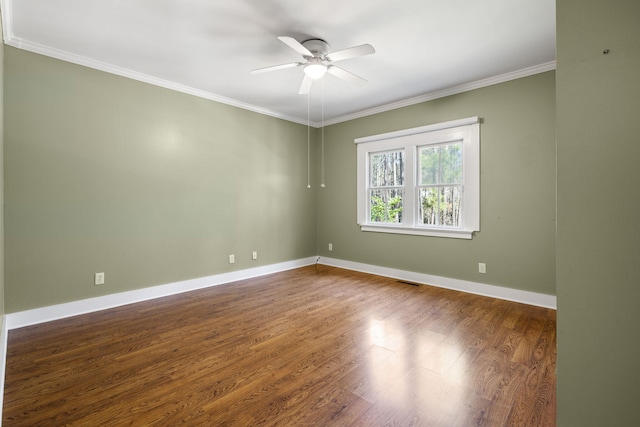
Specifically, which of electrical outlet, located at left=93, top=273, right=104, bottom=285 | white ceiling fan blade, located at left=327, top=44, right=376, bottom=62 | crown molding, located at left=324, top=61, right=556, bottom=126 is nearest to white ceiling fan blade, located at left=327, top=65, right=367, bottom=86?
white ceiling fan blade, located at left=327, top=44, right=376, bottom=62

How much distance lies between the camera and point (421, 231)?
434 centimetres

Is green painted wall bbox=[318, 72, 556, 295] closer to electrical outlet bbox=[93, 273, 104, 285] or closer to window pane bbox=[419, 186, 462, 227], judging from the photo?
window pane bbox=[419, 186, 462, 227]

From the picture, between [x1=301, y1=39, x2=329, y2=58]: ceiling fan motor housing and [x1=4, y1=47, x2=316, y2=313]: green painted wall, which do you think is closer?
[x1=301, y1=39, x2=329, y2=58]: ceiling fan motor housing

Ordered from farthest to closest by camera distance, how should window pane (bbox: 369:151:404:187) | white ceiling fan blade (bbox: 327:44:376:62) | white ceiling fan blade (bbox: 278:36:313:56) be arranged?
window pane (bbox: 369:151:404:187)
white ceiling fan blade (bbox: 327:44:376:62)
white ceiling fan blade (bbox: 278:36:313:56)

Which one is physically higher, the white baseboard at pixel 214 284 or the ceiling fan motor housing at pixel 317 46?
the ceiling fan motor housing at pixel 317 46

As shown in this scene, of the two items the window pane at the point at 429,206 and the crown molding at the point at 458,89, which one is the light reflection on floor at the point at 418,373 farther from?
the crown molding at the point at 458,89

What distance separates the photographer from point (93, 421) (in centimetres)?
160

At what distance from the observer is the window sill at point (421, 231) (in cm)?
→ 395

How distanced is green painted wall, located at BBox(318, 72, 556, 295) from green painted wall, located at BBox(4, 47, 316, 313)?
2.47 m

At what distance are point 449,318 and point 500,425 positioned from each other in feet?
4.91

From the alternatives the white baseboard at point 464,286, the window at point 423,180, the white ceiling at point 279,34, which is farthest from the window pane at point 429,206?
the white ceiling at point 279,34

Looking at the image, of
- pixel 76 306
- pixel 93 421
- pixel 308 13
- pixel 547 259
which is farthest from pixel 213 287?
pixel 547 259

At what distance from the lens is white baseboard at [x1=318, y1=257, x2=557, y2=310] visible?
11.1ft

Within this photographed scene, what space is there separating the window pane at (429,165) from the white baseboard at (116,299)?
9.59 ft
